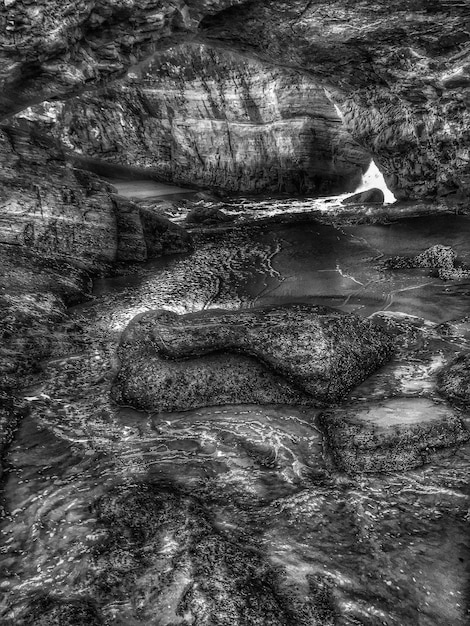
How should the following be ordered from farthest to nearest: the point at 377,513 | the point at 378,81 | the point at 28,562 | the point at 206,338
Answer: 1. the point at 378,81
2. the point at 206,338
3. the point at 377,513
4. the point at 28,562

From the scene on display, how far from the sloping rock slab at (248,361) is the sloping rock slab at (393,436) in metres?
0.85

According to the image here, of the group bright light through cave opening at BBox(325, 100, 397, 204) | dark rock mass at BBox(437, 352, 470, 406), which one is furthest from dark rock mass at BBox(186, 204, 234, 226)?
dark rock mass at BBox(437, 352, 470, 406)

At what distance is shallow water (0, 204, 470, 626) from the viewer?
5391mm

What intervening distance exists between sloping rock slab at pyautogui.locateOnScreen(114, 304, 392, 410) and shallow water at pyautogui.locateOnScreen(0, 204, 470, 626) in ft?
1.07

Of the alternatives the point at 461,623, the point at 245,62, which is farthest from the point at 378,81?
the point at 461,623

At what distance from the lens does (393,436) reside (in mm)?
7242

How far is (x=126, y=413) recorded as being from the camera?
857 cm

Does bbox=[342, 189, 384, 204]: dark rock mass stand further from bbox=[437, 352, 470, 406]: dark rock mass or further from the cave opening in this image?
bbox=[437, 352, 470, 406]: dark rock mass

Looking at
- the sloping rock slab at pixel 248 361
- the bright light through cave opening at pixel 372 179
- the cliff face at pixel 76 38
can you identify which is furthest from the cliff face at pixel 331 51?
the sloping rock slab at pixel 248 361

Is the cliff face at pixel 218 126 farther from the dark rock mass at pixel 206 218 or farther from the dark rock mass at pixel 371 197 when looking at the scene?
the dark rock mass at pixel 206 218

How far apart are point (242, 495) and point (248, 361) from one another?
278cm

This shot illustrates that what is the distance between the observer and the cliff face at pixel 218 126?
2338 cm

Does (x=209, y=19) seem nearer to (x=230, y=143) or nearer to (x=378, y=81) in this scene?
(x=378, y=81)

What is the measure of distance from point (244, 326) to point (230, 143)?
60.5 ft
